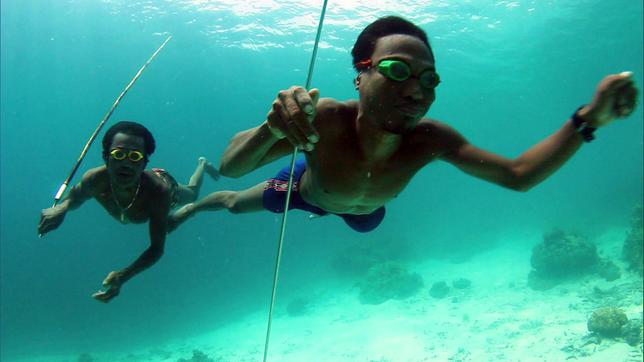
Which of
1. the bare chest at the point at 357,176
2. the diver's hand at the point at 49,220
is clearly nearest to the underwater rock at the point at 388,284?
the diver's hand at the point at 49,220

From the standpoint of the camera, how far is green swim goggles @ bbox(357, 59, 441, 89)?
267 centimetres

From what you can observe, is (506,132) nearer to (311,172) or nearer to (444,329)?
(444,329)

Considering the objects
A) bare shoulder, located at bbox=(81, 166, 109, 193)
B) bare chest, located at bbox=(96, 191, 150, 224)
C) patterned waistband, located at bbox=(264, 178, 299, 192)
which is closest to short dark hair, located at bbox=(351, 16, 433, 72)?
patterned waistband, located at bbox=(264, 178, 299, 192)

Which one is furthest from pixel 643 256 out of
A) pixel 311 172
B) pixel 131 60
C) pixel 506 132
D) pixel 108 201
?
pixel 506 132

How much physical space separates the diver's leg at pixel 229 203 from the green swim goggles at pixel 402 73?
9.41 feet

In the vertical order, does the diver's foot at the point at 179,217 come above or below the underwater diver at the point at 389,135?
above

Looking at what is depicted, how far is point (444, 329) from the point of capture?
50.0 ft

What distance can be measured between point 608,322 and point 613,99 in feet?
34.5

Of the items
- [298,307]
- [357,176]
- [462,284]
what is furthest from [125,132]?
[298,307]

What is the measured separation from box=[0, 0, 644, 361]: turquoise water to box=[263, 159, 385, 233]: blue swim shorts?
19.5 metres

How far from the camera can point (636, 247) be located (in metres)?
15.5

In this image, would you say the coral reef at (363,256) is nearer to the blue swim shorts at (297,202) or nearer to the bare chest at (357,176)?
the blue swim shorts at (297,202)

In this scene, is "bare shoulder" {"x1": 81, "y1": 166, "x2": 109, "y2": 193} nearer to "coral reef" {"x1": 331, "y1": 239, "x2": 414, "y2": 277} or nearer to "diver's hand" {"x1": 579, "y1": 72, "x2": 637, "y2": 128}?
"diver's hand" {"x1": 579, "y1": 72, "x2": 637, "y2": 128}

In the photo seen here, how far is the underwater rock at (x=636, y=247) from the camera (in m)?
15.0
